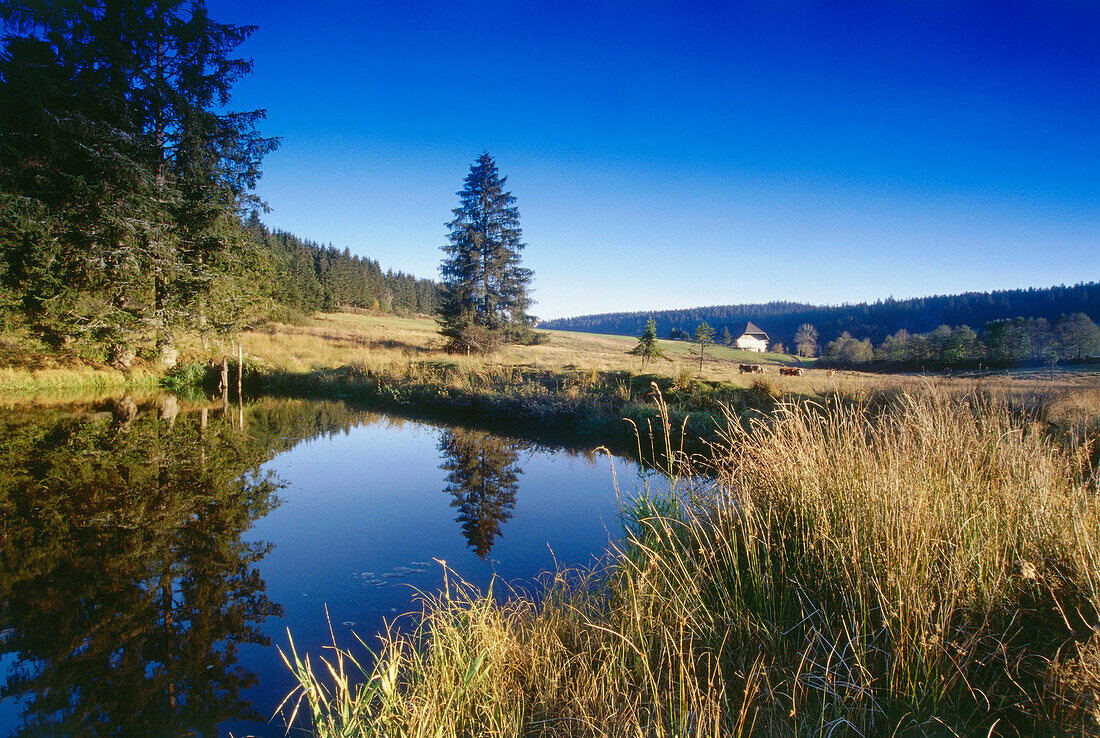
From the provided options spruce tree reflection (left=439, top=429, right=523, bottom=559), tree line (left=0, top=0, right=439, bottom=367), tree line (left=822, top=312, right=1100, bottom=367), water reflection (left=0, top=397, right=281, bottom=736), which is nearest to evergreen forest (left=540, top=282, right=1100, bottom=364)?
tree line (left=822, top=312, right=1100, bottom=367)

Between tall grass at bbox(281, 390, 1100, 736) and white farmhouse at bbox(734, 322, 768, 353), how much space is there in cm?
7787

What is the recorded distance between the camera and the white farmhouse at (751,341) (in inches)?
3041

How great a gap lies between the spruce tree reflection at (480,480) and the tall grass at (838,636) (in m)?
2.90

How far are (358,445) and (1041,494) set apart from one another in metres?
10.8

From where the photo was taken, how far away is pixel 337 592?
4.45m

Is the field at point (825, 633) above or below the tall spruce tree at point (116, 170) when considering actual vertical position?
below

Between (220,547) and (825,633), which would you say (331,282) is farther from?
(825,633)

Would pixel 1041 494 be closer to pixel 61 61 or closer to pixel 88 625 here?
pixel 88 625

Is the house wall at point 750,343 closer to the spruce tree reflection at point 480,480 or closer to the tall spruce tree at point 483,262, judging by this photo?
the tall spruce tree at point 483,262

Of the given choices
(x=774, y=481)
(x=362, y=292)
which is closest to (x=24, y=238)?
(x=774, y=481)

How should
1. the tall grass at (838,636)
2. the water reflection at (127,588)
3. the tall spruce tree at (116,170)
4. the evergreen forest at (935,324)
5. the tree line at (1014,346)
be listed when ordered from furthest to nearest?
the evergreen forest at (935,324) < the tree line at (1014,346) < the tall spruce tree at (116,170) < the water reflection at (127,588) < the tall grass at (838,636)

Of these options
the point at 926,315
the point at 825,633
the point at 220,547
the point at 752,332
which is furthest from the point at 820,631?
the point at 926,315

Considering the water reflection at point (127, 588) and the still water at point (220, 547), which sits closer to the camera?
the water reflection at point (127, 588)

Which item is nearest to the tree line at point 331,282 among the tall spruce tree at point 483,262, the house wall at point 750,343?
the tall spruce tree at point 483,262
